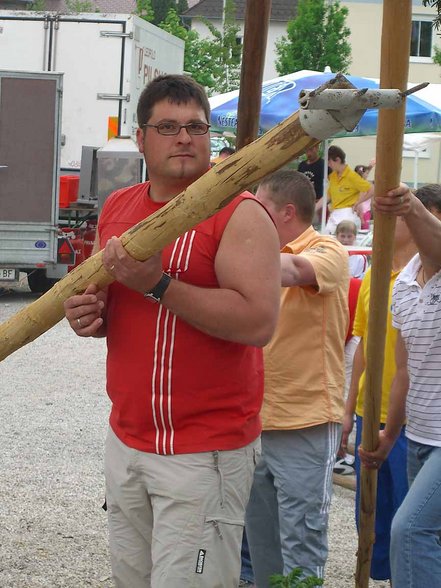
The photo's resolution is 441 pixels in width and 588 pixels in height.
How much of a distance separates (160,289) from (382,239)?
0.69 metres

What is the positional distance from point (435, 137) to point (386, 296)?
18358 mm

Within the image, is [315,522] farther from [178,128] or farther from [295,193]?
[178,128]

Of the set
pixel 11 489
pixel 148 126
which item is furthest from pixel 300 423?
pixel 11 489

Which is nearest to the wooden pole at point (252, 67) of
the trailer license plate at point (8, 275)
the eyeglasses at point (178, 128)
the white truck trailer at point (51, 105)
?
the eyeglasses at point (178, 128)

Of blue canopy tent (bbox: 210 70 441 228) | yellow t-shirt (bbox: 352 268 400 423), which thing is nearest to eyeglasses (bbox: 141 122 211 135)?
yellow t-shirt (bbox: 352 268 400 423)

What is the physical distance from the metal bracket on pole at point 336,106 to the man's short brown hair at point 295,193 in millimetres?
2167

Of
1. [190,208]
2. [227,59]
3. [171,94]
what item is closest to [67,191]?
[171,94]

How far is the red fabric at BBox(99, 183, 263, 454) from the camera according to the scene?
304 cm

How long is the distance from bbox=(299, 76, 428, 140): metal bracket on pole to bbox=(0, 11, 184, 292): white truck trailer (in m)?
12.3

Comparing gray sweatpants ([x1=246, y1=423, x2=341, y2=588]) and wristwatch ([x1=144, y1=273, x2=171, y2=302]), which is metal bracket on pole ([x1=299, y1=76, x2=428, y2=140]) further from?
gray sweatpants ([x1=246, y1=423, x2=341, y2=588])

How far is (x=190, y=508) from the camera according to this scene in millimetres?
3027

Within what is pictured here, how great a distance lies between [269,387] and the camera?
14.5 ft

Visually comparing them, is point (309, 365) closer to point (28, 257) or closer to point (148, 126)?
point (148, 126)

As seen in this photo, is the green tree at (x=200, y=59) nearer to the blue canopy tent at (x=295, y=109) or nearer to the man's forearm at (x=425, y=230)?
the blue canopy tent at (x=295, y=109)
